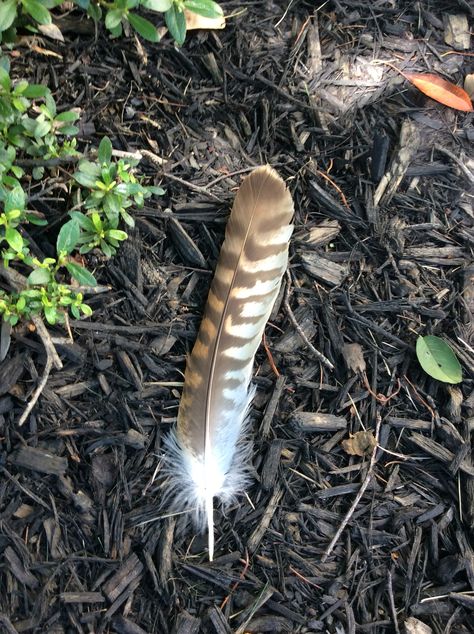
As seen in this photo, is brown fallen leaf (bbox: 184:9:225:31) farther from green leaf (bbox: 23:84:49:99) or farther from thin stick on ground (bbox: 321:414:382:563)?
thin stick on ground (bbox: 321:414:382:563)

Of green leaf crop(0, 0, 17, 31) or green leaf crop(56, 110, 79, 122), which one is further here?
green leaf crop(56, 110, 79, 122)

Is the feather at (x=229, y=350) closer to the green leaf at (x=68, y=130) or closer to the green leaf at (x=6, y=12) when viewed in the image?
the green leaf at (x=68, y=130)

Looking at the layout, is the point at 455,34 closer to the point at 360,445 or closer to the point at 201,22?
the point at 201,22

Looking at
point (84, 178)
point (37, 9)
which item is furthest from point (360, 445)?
point (37, 9)

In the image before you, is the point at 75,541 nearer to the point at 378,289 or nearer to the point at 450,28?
the point at 378,289

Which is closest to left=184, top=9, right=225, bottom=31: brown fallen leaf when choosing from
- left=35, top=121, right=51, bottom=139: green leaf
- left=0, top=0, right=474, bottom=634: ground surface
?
left=0, top=0, right=474, bottom=634: ground surface

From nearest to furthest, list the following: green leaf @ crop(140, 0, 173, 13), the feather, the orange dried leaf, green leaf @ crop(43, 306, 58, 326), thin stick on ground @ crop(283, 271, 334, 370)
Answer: green leaf @ crop(140, 0, 173, 13) → green leaf @ crop(43, 306, 58, 326) → the feather → thin stick on ground @ crop(283, 271, 334, 370) → the orange dried leaf

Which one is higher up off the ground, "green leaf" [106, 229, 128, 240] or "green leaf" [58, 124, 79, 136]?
"green leaf" [58, 124, 79, 136]
